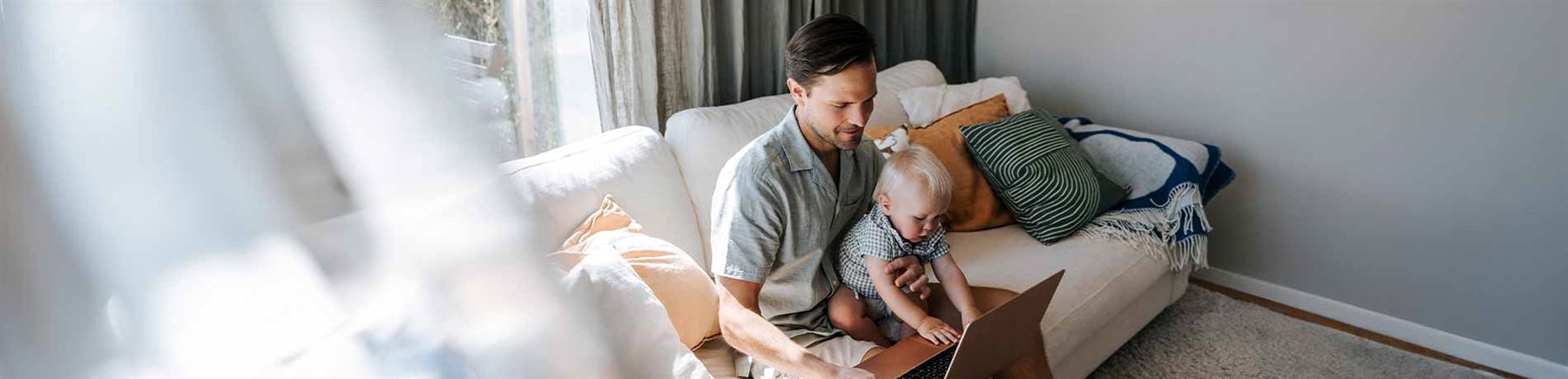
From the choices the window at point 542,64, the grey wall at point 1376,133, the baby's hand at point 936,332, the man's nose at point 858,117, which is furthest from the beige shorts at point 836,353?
the grey wall at point 1376,133

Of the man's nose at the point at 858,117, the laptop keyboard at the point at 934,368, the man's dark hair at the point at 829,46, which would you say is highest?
the man's dark hair at the point at 829,46

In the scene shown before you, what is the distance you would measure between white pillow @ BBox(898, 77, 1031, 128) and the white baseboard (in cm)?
86

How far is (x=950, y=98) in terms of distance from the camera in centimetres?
241

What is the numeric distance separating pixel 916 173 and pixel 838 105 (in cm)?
16

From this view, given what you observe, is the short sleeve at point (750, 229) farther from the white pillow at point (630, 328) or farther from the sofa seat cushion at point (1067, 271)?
the sofa seat cushion at point (1067, 271)

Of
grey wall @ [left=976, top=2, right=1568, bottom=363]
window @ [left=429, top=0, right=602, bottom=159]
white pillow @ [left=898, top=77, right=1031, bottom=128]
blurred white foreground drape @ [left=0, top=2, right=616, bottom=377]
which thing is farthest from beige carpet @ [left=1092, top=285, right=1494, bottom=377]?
blurred white foreground drape @ [left=0, top=2, right=616, bottom=377]

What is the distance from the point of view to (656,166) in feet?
5.97

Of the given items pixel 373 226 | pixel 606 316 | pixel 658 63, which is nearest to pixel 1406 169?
Result: pixel 658 63

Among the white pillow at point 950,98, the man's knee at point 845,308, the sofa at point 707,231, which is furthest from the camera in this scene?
the white pillow at point 950,98

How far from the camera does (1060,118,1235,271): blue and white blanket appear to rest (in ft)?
6.93

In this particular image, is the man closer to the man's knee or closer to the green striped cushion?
the man's knee

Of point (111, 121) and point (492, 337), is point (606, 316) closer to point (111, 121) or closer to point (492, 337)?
point (492, 337)

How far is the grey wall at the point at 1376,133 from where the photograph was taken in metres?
2.13

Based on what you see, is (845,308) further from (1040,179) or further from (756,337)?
(1040,179)
